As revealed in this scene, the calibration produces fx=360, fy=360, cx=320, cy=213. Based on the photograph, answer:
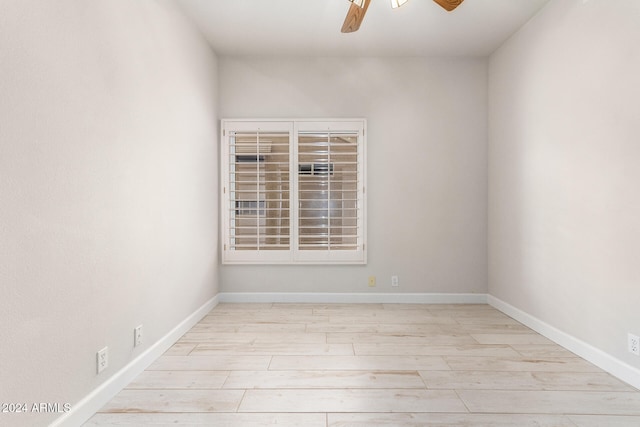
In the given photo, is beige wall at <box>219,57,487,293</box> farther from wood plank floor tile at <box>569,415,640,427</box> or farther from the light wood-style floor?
wood plank floor tile at <box>569,415,640,427</box>

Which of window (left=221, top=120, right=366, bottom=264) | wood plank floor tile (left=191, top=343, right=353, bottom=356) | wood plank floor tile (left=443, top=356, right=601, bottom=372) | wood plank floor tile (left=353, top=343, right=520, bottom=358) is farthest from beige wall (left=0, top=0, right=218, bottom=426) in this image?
wood plank floor tile (left=443, top=356, right=601, bottom=372)

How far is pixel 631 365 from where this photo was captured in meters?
2.16

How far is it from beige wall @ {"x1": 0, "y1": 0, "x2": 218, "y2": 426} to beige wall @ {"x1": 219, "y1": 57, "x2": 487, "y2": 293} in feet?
3.94

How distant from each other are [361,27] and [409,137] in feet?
4.17

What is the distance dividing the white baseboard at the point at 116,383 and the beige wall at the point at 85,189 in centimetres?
4

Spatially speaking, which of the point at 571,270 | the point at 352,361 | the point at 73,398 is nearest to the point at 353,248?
the point at 352,361

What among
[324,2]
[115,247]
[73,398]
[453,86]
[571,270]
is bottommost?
[73,398]

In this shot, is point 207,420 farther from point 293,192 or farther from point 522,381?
point 293,192

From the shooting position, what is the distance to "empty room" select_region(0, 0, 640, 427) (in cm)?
165

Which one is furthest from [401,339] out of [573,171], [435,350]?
[573,171]

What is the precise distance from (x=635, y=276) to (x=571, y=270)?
0.56m

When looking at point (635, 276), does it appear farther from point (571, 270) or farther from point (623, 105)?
point (623, 105)

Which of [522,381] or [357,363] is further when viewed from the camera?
[357,363]

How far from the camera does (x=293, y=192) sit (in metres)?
4.04
